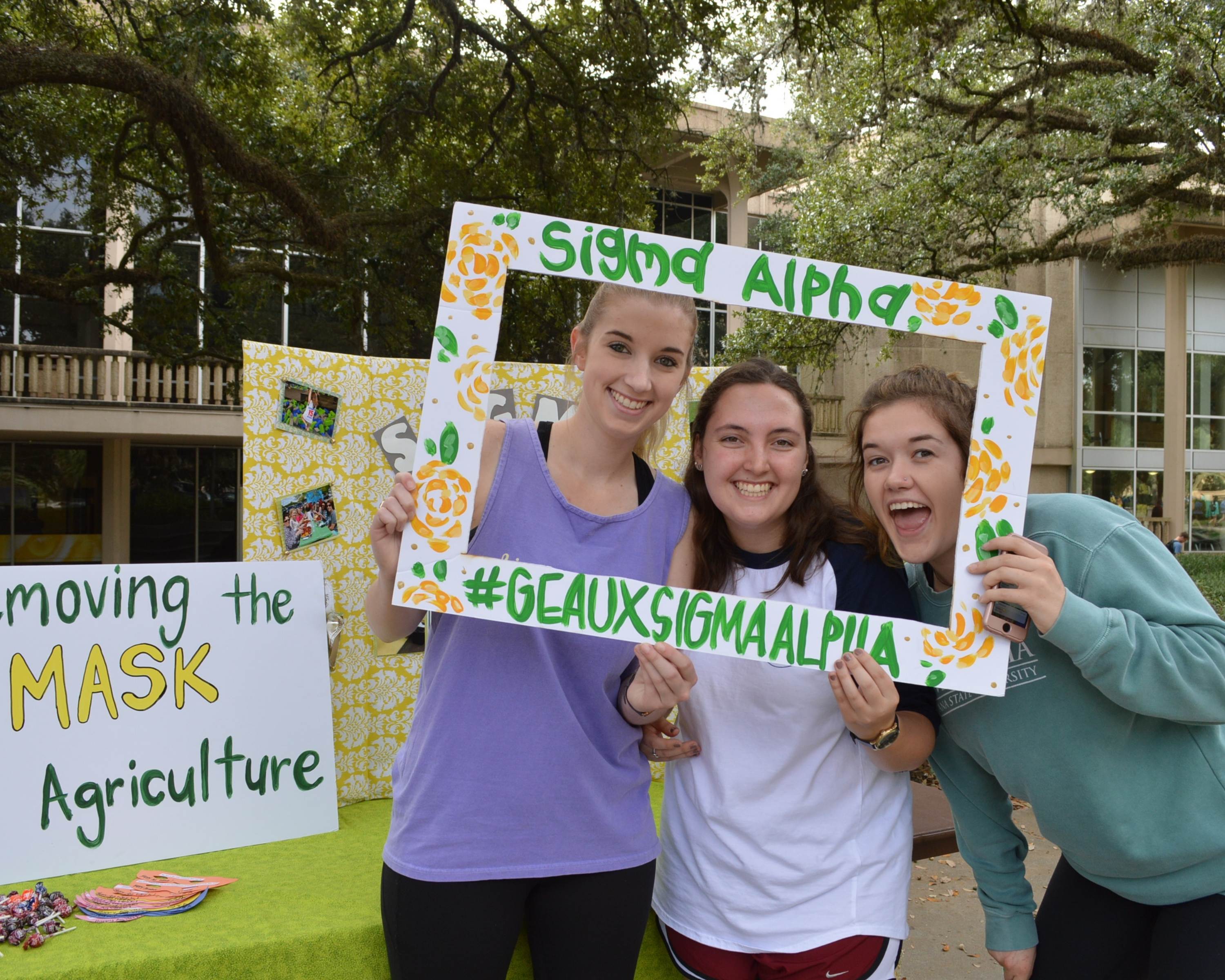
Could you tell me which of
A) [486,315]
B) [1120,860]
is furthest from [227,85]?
[1120,860]

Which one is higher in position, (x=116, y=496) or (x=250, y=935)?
(x=116, y=496)

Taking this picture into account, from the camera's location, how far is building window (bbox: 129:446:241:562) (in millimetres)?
14812

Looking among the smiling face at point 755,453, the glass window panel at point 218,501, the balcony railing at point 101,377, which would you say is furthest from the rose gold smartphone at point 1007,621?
the glass window panel at point 218,501

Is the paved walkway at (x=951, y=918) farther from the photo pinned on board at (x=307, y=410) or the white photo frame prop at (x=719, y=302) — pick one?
the photo pinned on board at (x=307, y=410)

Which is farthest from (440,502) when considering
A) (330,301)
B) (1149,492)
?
(1149,492)

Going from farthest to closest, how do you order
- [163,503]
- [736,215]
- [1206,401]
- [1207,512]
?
[1206,401] < [1207,512] < [736,215] < [163,503]

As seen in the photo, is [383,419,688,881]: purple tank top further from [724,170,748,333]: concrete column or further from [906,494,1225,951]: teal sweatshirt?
[724,170,748,333]: concrete column

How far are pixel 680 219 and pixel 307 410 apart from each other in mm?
14554

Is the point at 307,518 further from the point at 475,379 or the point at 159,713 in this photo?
A: the point at 475,379

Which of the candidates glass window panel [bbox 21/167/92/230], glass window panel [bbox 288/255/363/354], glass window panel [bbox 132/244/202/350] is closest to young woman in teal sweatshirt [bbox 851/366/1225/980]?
glass window panel [bbox 288/255/363/354]

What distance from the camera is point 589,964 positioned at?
153 cm

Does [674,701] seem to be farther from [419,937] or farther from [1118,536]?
[1118,536]

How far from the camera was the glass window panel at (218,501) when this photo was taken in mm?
15094

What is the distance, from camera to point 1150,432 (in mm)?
18891
